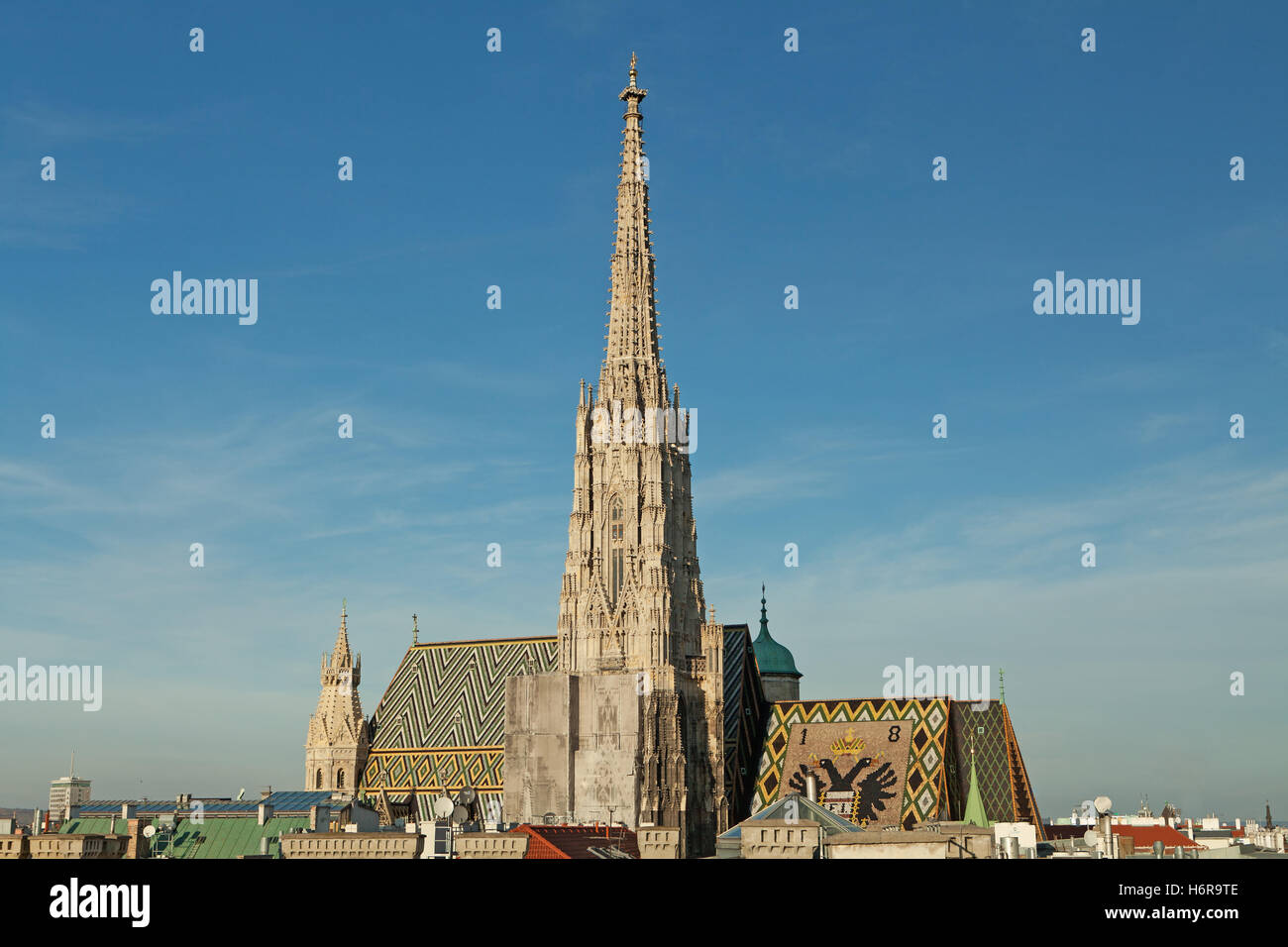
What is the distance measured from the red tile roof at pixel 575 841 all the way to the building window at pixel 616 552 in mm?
16925

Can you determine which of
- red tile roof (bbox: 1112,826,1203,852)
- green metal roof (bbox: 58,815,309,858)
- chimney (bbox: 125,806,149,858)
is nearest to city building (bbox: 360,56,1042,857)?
red tile roof (bbox: 1112,826,1203,852)

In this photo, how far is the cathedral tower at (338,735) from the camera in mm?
117562

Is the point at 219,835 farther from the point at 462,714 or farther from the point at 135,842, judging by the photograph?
the point at 462,714

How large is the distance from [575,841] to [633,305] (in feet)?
133

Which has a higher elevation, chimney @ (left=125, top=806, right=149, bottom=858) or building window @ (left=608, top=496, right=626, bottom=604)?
building window @ (left=608, top=496, right=626, bottom=604)

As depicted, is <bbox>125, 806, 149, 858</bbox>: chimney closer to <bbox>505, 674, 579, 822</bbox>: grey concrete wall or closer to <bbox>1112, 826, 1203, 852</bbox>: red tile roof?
<bbox>505, 674, 579, 822</bbox>: grey concrete wall

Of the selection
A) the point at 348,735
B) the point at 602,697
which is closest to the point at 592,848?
the point at 602,697

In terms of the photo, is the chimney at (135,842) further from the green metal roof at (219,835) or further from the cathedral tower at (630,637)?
the cathedral tower at (630,637)

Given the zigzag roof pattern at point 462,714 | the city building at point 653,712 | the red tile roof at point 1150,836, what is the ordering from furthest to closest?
the zigzag roof pattern at point 462,714
the city building at point 653,712
the red tile roof at point 1150,836

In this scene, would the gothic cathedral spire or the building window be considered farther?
the building window

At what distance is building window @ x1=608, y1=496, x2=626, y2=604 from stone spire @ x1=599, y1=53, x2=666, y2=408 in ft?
24.7

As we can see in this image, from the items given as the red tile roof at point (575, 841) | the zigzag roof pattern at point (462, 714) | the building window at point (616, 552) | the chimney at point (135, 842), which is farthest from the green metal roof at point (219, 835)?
the building window at point (616, 552)

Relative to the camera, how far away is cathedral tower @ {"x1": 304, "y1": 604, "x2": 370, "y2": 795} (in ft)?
386

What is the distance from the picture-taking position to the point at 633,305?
357 ft
